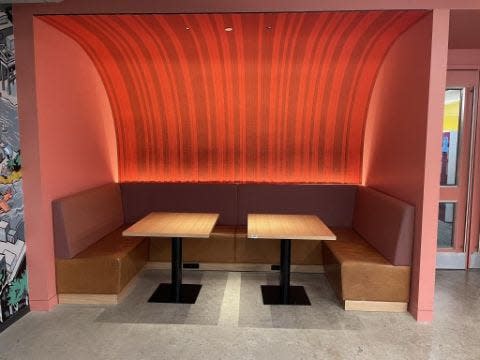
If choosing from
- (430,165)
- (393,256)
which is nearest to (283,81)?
(430,165)

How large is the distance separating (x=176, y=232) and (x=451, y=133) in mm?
3856

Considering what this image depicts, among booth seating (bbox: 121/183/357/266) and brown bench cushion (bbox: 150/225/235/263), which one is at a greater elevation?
booth seating (bbox: 121/183/357/266)

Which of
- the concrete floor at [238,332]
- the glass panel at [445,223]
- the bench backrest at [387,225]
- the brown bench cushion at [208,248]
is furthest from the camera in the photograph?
the glass panel at [445,223]

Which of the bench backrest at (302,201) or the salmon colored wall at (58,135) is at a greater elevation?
the salmon colored wall at (58,135)

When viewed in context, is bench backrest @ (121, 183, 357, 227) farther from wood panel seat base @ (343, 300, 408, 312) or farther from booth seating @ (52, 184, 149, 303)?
wood panel seat base @ (343, 300, 408, 312)

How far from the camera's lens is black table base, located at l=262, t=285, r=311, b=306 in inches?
146

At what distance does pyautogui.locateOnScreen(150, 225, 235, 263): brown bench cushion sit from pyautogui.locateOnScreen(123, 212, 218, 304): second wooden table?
554 millimetres

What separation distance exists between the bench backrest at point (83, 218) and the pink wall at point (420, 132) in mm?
3278

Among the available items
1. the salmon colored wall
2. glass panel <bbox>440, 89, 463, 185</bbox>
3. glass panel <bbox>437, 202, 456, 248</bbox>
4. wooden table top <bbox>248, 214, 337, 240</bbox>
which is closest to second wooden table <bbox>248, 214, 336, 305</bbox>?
wooden table top <bbox>248, 214, 337, 240</bbox>

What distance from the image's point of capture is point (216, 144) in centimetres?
525

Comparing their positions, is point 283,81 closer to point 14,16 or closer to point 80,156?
point 80,156

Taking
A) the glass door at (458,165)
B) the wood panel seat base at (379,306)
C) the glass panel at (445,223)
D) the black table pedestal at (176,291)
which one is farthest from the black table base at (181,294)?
the glass panel at (445,223)

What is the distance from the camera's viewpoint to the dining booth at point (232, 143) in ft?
11.0

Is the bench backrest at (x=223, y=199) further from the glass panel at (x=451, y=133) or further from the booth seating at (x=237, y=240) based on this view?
the glass panel at (x=451, y=133)
